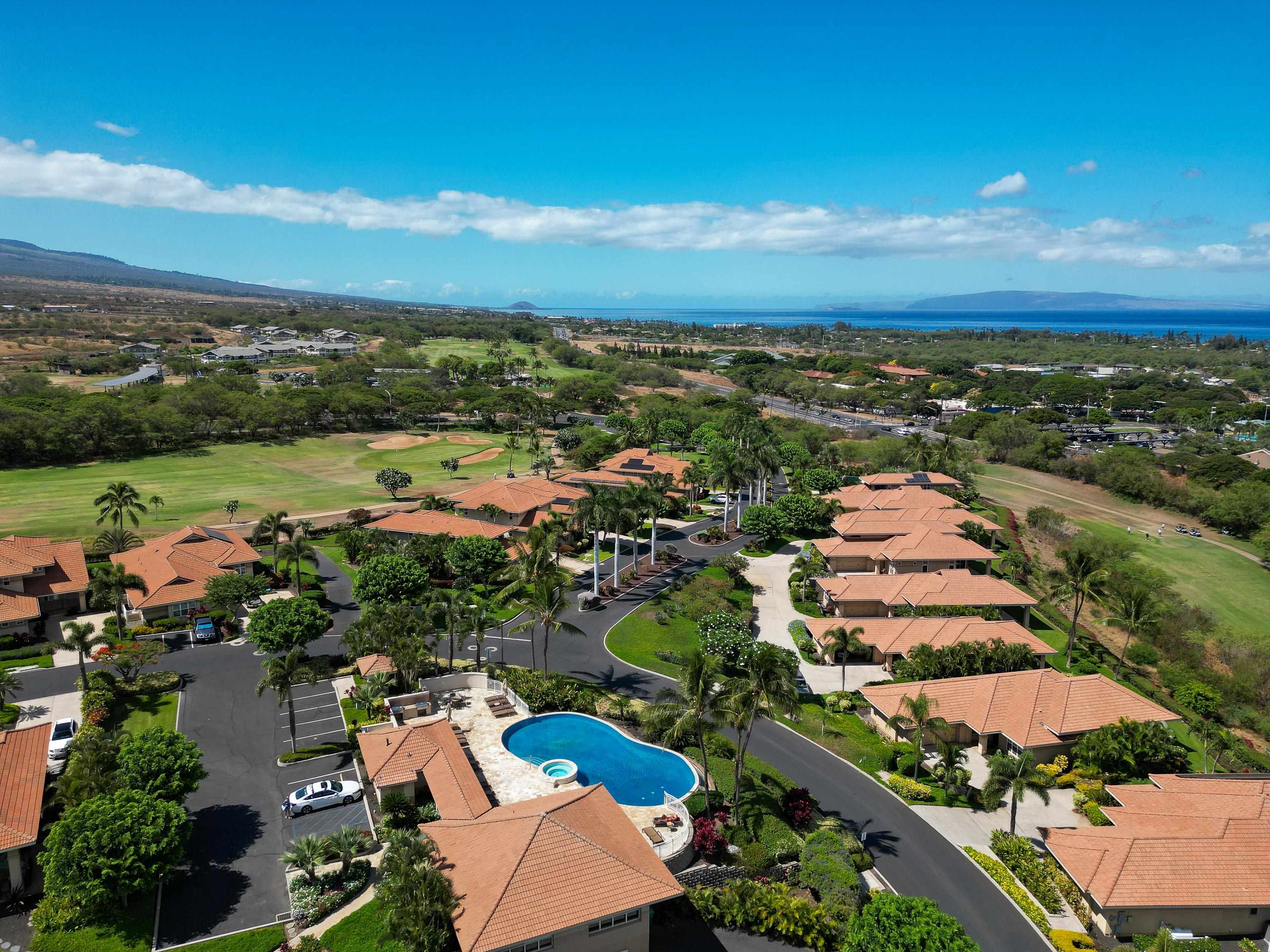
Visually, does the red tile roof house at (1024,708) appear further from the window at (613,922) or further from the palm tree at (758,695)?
the window at (613,922)

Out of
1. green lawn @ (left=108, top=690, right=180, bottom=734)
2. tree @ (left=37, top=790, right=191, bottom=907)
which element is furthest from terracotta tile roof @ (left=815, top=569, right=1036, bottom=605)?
green lawn @ (left=108, top=690, right=180, bottom=734)

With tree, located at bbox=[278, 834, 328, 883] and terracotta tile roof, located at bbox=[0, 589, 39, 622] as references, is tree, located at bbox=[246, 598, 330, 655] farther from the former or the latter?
terracotta tile roof, located at bbox=[0, 589, 39, 622]

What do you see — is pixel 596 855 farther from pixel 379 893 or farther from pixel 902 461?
pixel 902 461

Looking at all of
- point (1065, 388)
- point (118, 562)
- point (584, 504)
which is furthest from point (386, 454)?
point (1065, 388)

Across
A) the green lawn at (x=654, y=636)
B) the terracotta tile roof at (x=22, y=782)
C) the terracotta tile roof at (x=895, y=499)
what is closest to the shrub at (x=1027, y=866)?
the green lawn at (x=654, y=636)

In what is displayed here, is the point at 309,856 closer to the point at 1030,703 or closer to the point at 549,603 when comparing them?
the point at 549,603

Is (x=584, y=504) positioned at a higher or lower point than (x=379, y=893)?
higher
